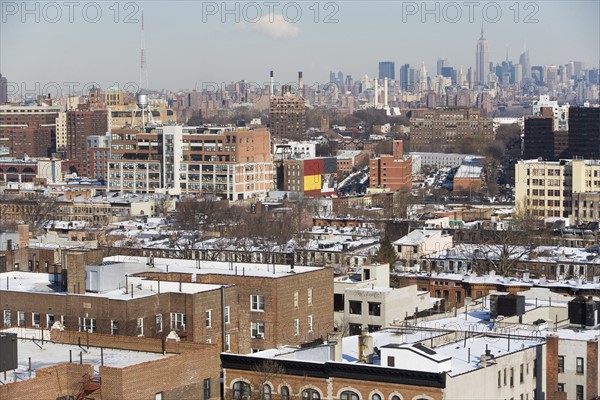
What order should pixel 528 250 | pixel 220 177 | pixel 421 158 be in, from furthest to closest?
pixel 421 158, pixel 220 177, pixel 528 250

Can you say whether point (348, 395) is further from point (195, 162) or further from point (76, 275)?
point (195, 162)

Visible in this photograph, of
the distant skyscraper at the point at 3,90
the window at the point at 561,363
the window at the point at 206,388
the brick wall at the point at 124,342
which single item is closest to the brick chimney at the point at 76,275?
the brick wall at the point at 124,342

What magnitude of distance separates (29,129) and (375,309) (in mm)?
103847

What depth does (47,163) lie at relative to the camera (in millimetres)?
104625

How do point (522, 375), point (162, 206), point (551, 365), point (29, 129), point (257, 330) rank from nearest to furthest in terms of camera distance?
point (522, 375) → point (551, 365) → point (257, 330) → point (162, 206) → point (29, 129)

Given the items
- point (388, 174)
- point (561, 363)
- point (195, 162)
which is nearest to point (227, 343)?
point (561, 363)

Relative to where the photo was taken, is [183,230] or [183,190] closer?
[183,230]

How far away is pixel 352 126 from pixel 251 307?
159281 mm

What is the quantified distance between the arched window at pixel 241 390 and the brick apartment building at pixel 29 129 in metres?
107

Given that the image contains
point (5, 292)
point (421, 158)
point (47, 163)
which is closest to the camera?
point (5, 292)

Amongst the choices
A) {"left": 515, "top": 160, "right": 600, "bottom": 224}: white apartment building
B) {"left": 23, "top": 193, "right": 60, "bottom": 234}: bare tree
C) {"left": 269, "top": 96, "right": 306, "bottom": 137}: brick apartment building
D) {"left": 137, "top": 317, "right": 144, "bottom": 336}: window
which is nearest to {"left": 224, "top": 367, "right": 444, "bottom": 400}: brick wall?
{"left": 137, "top": 317, "right": 144, "bottom": 336}: window

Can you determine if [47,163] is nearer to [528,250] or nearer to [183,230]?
[183,230]

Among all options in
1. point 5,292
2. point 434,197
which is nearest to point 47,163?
point 434,197

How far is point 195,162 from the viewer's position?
86.1 m
